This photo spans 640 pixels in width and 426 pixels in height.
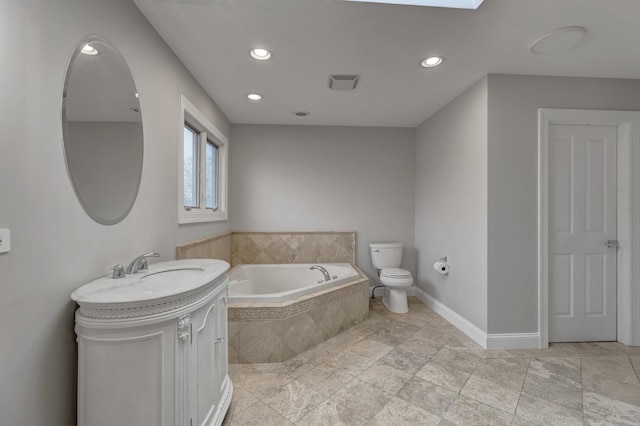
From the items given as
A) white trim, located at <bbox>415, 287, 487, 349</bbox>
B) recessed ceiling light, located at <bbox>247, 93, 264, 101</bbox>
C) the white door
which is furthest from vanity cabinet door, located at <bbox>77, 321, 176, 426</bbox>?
the white door

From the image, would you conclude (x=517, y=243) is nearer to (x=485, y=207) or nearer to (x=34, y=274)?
(x=485, y=207)

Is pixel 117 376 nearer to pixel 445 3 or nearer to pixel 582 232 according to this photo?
pixel 445 3

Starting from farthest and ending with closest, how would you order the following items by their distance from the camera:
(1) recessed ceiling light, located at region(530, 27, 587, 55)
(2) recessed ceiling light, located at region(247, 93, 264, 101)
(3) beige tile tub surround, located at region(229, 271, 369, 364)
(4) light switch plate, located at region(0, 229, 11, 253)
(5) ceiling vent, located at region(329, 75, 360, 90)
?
(2) recessed ceiling light, located at region(247, 93, 264, 101), (5) ceiling vent, located at region(329, 75, 360, 90), (3) beige tile tub surround, located at region(229, 271, 369, 364), (1) recessed ceiling light, located at region(530, 27, 587, 55), (4) light switch plate, located at region(0, 229, 11, 253)

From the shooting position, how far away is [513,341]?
2250 millimetres

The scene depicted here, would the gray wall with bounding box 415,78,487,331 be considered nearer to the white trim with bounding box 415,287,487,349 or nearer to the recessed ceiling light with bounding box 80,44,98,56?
the white trim with bounding box 415,287,487,349

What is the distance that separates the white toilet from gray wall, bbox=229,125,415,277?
242mm

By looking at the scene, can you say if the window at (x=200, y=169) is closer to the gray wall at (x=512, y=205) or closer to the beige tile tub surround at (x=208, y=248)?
the beige tile tub surround at (x=208, y=248)

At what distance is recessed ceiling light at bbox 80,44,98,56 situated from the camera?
119cm

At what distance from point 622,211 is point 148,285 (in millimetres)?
3614

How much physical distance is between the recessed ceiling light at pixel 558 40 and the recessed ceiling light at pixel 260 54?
1873 mm

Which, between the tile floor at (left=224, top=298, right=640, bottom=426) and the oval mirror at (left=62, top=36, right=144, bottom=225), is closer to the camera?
the oval mirror at (left=62, top=36, right=144, bottom=225)

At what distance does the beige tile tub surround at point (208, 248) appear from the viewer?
6.73 ft

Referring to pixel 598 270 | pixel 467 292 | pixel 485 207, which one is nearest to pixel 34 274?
pixel 485 207

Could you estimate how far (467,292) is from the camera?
254 centimetres
